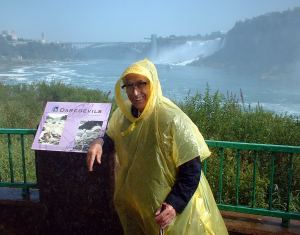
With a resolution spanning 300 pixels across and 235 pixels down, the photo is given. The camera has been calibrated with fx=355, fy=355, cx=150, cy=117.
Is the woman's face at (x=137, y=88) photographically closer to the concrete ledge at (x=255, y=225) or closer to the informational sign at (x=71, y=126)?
the informational sign at (x=71, y=126)

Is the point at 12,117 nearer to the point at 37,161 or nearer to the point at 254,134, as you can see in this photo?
the point at 254,134

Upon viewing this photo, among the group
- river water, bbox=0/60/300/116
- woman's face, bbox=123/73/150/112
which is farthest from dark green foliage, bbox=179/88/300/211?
river water, bbox=0/60/300/116

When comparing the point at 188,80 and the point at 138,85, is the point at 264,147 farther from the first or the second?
the point at 188,80

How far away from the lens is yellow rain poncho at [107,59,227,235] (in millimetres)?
1965

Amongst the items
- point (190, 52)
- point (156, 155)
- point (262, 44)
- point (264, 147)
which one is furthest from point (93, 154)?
point (190, 52)

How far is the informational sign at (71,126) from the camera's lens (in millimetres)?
2840

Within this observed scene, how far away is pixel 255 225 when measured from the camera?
3180 mm

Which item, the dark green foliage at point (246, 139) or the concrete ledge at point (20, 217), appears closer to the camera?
the concrete ledge at point (20, 217)

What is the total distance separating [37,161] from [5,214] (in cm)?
79

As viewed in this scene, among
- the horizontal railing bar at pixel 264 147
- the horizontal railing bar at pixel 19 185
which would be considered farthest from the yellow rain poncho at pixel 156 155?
the horizontal railing bar at pixel 19 185

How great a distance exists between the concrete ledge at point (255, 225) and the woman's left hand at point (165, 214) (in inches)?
55.5

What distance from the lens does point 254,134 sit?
21.2 ft

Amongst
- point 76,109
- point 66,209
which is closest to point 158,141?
point 76,109

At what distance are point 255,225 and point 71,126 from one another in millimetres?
1845
